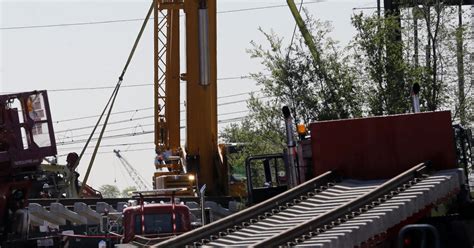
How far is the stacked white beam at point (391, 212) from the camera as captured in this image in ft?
52.9

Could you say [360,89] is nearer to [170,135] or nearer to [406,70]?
[406,70]

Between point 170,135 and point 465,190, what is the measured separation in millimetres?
26508

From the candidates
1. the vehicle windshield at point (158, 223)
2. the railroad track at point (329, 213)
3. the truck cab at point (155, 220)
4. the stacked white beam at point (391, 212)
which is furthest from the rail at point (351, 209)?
the vehicle windshield at point (158, 223)

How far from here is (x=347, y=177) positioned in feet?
66.6

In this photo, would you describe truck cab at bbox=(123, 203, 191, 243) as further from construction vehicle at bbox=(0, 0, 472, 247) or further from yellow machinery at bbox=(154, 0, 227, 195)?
yellow machinery at bbox=(154, 0, 227, 195)

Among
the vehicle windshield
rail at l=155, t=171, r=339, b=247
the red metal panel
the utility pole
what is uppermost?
the utility pole

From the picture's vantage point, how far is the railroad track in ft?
54.0

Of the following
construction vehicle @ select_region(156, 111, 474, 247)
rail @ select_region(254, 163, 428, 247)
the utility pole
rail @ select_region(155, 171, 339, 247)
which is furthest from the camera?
the utility pole

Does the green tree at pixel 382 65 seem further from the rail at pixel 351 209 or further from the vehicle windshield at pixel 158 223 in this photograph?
the rail at pixel 351 209

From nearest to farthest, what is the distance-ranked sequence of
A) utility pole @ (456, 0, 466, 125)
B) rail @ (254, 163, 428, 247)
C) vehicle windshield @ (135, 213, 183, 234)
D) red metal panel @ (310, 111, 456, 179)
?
1. rail @ (254, 163, 428, 247)
2. red metal panel @ (310, 111, 456, 179)
3. vehicle windshield @ (135, 213, 183, 234)
4. utility pole @ (456, 0, 466, 125)

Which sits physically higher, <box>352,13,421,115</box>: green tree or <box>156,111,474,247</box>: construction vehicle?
<box>352,13,421,115</box>: green tree

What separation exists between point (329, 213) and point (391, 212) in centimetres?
91

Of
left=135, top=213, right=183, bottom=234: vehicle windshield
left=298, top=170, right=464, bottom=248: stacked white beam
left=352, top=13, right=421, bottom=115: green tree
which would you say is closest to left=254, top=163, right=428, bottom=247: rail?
left=298, top=170, right=464, bottom=248: stacked white beam

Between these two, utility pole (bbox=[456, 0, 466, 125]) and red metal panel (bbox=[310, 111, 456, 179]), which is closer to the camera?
red metal panel (bbox=[310, 111, 456, 179])
